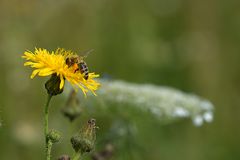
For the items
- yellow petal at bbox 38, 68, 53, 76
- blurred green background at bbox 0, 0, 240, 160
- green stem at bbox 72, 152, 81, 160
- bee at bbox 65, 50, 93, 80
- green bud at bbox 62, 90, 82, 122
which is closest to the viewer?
yellow petal at bbox 38, 68, 53, 76

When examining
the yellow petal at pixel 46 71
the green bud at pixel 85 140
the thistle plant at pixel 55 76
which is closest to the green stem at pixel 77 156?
the green bud at pixel 85 140

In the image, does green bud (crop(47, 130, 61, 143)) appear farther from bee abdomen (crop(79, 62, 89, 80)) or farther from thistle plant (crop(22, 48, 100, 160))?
bee abdomen (crop(79, 62, 89, 80))

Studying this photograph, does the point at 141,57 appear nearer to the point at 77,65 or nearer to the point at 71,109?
the point at 71,109

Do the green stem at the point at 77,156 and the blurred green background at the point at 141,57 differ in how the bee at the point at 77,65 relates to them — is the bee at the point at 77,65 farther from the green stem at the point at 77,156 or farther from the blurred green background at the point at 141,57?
the blurred green background at the point at 141,57

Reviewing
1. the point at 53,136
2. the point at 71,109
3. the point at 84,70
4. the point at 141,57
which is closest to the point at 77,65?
A: the point at 84,70

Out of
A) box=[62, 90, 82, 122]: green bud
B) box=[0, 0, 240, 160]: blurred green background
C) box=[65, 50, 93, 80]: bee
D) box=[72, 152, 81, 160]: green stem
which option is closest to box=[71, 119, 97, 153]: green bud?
box=[72, 152, 81, 160]: green stem
